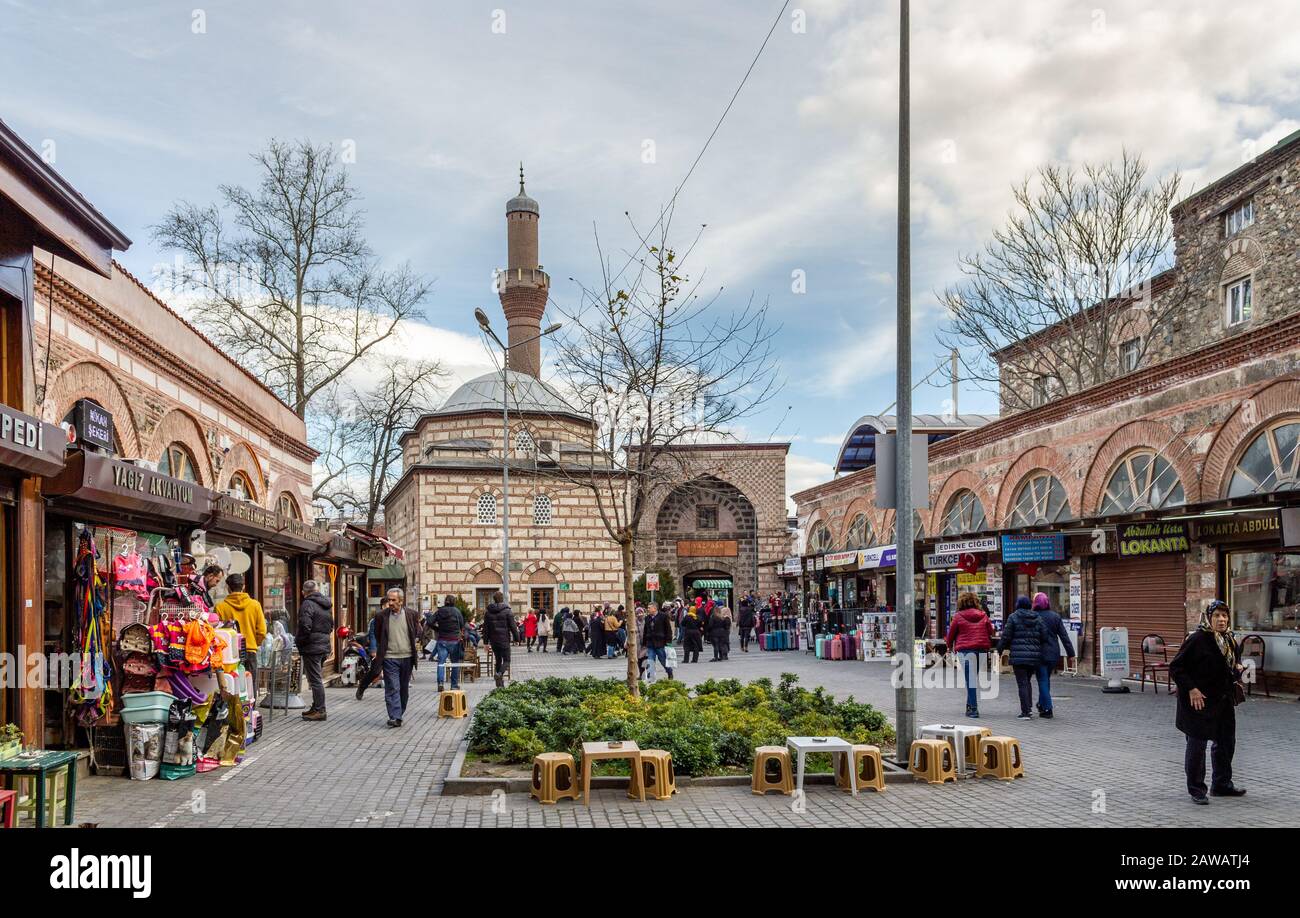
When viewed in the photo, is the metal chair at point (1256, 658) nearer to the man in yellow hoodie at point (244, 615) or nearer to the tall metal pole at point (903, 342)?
the tall metal pole at point (903, 342)

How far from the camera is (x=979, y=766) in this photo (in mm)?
9922

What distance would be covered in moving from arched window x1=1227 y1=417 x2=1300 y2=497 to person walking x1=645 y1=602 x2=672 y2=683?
10172 millimetres

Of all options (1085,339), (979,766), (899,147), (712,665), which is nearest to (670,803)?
(979,766)

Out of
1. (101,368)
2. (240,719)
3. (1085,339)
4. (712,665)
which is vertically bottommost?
(712,665)

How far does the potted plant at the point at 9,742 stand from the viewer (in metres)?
6.84

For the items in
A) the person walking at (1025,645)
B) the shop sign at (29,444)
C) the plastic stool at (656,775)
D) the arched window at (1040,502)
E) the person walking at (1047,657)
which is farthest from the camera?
the arched window at (1040,502)

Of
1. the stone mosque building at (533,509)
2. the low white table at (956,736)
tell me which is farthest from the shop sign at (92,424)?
the stone mosque building at (533,509)

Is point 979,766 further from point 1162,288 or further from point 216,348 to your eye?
point 1162,288

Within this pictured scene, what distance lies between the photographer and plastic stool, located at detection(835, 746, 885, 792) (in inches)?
367

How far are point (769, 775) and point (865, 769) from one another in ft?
2.70

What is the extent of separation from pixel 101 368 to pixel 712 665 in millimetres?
18064

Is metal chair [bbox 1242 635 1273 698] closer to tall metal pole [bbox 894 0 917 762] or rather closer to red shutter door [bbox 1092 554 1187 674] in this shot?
red shutter door [bbox 1092 554 1187 674]

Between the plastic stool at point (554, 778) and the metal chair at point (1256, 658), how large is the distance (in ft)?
38.7

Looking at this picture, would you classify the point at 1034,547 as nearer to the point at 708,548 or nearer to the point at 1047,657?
the point at 1047,657
